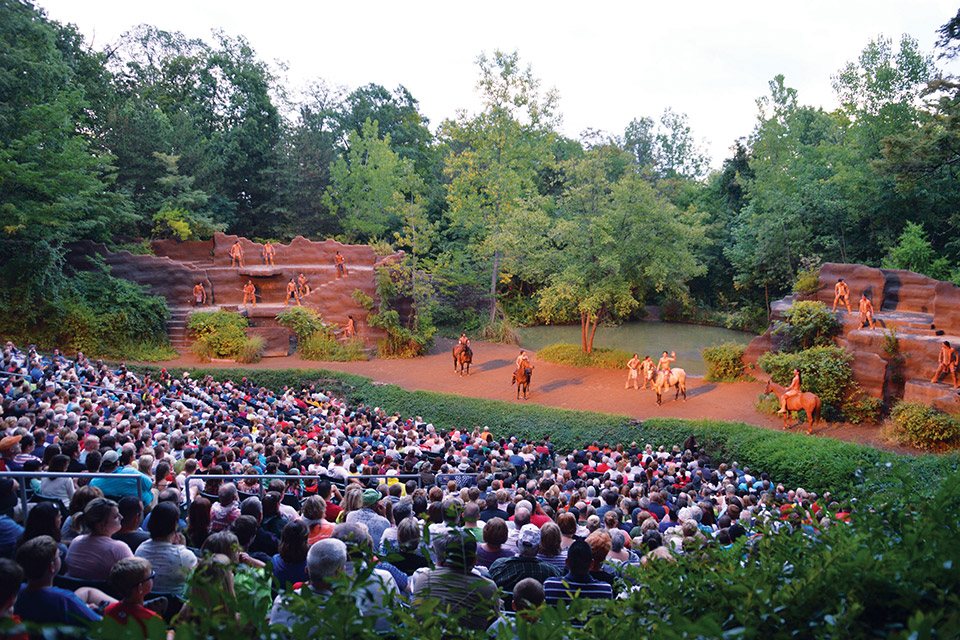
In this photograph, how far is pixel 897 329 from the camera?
17.3 meters

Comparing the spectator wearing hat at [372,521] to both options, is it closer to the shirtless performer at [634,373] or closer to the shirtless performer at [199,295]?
the shirtless performer at [634,373]

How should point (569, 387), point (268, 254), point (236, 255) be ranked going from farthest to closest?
point (268, 254) < point (236, 255) < point (569, 387)

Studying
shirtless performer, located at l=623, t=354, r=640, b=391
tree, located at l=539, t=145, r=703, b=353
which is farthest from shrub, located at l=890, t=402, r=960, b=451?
tree, located at l=539, t=145, r=703, b=353

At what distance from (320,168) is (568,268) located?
2531 centimetres

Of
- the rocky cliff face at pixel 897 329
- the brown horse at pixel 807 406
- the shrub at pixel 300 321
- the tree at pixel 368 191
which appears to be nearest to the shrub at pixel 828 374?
the rocky cliff face at pixel 897 329

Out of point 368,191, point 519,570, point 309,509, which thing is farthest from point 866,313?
point 368,191

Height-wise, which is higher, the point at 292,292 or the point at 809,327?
the point at 292,292

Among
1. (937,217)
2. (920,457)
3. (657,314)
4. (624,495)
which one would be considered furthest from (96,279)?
(937,217)

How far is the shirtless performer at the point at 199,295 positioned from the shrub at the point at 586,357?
52.3 ft

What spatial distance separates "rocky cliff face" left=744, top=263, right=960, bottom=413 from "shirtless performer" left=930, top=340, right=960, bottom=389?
26 cm

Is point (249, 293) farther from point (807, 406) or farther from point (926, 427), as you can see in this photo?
point (926, 427)

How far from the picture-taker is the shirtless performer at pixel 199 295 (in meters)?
26.3

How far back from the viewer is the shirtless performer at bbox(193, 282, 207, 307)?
1036 inches

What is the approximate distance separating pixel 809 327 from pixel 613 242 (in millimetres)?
7266
